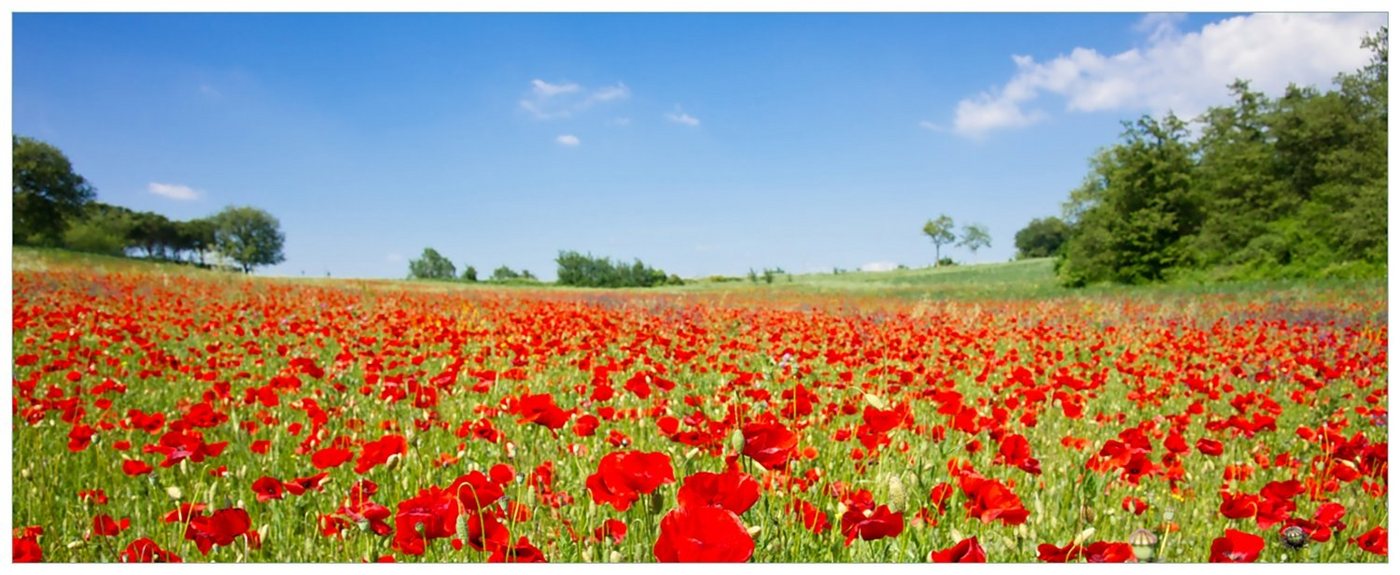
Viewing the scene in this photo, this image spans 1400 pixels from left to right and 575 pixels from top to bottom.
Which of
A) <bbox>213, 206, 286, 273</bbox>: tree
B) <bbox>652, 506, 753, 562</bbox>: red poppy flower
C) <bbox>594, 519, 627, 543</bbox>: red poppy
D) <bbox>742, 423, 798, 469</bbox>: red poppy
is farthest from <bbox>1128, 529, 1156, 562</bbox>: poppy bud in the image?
<bbox>213, 206, 286, 273</bbox>: tree

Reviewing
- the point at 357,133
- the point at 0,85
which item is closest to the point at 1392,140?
the point at 357,133

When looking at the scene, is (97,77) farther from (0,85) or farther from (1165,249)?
(1165,249)

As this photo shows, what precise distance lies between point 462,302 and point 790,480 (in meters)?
7.35

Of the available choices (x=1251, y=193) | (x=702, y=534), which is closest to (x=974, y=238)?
(x=1251, y=193)

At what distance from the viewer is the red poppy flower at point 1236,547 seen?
1.21 meters

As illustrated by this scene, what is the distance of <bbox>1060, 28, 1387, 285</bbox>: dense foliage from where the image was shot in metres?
5.34

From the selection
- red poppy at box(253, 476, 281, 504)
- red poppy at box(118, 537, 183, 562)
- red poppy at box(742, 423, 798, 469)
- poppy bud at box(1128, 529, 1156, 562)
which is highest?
red poppy at box(742, 423, 798, 469)

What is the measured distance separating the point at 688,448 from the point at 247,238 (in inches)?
379

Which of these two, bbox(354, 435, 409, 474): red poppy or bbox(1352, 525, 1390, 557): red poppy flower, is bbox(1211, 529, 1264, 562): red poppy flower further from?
bbox(354, 435, 409, 474): red poppy

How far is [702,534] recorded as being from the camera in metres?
0.88

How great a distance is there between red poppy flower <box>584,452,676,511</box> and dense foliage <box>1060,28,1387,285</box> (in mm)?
3473

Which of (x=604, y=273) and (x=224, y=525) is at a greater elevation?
(x=604, y=273)

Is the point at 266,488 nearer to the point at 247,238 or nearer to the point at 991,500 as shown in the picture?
the point at 991,500

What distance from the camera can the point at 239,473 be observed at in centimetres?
207
